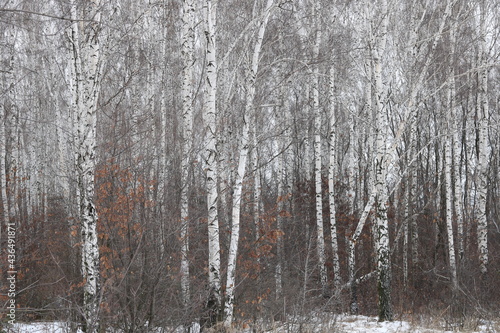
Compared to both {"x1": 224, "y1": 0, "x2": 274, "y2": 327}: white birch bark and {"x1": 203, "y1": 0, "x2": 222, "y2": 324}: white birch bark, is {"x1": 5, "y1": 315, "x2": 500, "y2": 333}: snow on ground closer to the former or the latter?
{"x1": 224, "y1": 0, "x2": 274, "y2": 327}: white birch bark

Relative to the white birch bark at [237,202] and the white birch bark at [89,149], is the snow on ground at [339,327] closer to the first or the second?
the white birch bark at [237,202]

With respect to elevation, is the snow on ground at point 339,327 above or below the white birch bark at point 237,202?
below

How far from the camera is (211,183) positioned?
7707 millimetres

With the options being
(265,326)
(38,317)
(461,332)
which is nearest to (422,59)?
(461,332)

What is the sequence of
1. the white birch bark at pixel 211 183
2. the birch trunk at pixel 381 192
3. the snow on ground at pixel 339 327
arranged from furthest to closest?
the birch trunk at pixel 381 192
the white birch bark at pixel 211 183
the snow on ground at pixel 339 327

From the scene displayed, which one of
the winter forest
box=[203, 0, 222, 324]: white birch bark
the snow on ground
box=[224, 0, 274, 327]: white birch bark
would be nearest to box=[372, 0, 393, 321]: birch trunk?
the winter forest

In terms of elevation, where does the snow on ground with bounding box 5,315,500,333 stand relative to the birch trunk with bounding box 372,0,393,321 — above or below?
below

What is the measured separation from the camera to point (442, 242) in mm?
16844

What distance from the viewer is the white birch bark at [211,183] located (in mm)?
7609

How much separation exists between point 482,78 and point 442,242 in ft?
21.1

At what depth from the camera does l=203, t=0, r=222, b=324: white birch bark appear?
25.0ft

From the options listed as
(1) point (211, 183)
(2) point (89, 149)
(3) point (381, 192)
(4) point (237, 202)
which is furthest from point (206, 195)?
(2) point (89, 149)

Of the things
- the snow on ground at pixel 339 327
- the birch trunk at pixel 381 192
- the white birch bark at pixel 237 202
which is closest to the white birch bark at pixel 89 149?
the snow on ground at pixel 339 327

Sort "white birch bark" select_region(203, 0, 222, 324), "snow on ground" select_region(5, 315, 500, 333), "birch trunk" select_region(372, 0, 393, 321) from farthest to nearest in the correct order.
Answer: "birch trunk" select_region(372, 0, 393, 321) < "white birch bark" select_region(203, 0, 222, 324) < "snow on ground" select_region(5, 315, 500, 333)
